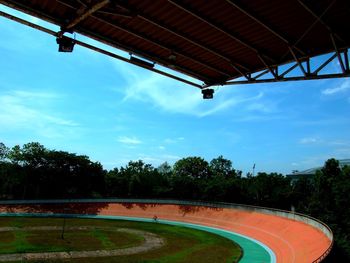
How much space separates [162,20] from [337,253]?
91.6 feet

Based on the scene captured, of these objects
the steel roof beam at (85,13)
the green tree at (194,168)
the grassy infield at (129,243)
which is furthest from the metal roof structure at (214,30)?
the green tree at (194,168)

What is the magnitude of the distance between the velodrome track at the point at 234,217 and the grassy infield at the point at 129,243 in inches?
218

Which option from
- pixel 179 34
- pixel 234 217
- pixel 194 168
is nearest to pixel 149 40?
pixel 179 34

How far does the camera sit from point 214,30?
1249cm

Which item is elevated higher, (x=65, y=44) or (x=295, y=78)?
(x=295, y=78)

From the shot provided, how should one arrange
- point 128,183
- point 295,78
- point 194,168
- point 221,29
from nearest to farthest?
point 221,29
point 295,78
point 128,183
point 194,168

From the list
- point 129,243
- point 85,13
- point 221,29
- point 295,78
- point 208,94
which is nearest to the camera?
point 85,13

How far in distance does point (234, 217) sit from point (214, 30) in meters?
50.9

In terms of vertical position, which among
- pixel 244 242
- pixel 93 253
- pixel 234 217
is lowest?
pixel 93 253

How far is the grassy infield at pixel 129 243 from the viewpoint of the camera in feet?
117

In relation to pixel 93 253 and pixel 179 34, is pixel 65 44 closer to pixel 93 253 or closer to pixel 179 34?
pixel 179 34

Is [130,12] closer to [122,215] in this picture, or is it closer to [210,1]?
[210,1]

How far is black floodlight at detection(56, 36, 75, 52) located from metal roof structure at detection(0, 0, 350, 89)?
199mm

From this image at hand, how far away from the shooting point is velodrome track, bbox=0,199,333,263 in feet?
115
